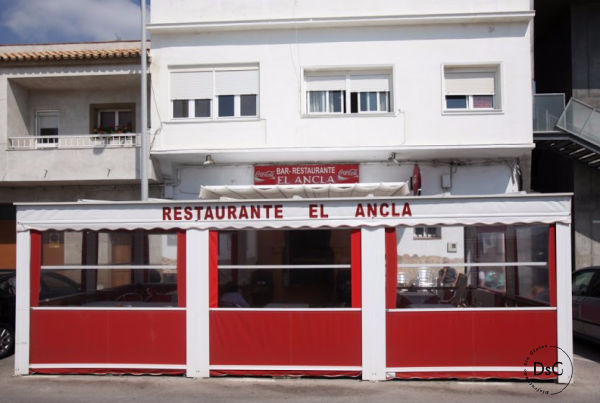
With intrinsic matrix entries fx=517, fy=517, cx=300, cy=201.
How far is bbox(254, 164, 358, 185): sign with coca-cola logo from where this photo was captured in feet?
47.0

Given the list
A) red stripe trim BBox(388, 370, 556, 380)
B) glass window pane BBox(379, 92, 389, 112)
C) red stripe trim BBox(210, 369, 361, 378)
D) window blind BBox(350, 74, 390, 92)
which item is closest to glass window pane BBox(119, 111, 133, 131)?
window blind BBox(350, 74, 390, 92)

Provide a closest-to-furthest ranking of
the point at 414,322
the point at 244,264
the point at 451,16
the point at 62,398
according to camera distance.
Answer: the point at 62,398 < the point at 414,322 < the point at 244,264 < the point at 451,16

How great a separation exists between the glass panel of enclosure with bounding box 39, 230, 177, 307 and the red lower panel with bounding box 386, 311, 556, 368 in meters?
3.56

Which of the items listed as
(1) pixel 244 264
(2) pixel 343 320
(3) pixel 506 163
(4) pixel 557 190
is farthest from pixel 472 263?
(4) pixel 557 190

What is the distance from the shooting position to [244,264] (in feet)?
26.7

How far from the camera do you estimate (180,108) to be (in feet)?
48.0

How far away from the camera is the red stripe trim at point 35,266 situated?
821 cm

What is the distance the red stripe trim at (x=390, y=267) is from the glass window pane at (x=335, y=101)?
7.31 meters

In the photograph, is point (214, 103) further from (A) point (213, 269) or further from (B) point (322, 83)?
(A) point (213, 269)

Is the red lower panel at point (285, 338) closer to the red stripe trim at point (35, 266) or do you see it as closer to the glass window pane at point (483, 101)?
the red stripe trim at point (35, 266)

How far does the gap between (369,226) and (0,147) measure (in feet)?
39.2

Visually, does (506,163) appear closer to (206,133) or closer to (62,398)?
(206,133)

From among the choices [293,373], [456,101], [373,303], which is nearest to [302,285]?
[373,303]

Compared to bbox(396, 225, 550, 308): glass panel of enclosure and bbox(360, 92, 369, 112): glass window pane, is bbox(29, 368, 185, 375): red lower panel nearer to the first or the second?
bbox(396, 225, 550, 308): glass panel of enclosure
